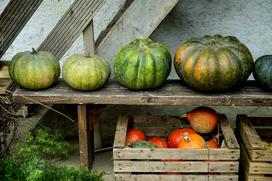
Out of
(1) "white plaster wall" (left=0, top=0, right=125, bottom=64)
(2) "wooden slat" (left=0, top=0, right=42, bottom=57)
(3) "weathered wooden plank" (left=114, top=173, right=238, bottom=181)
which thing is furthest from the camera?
(1) "white plaster wall" (left=0, top=0, right=125, bottom=64)

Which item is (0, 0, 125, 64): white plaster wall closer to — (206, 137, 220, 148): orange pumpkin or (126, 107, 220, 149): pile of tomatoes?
(126, 107, 220, 149): pile of tomatoes

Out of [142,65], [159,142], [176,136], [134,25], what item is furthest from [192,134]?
[134,25]

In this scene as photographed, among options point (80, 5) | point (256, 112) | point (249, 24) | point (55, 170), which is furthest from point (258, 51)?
point (55, 170)

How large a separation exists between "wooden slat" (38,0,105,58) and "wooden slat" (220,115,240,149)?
1.52 m

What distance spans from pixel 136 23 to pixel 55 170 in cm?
163

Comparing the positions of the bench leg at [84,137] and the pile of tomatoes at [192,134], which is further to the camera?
the bench leg at [84,137]

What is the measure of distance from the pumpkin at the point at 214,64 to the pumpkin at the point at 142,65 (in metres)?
0.18

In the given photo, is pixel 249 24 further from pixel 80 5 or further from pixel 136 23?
pixel 80 5

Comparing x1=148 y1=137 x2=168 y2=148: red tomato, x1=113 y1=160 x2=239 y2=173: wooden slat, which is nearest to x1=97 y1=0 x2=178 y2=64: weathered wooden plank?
x1=148 y1=137 x2=168 y2=148: red tomato

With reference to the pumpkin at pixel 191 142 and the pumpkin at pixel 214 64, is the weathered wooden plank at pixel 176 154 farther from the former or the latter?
the pumpkin at pixel 214 64

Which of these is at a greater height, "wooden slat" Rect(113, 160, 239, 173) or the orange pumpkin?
the orange pumpkin

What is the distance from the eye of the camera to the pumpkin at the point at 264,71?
449 cm

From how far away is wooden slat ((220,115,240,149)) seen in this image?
4200mm

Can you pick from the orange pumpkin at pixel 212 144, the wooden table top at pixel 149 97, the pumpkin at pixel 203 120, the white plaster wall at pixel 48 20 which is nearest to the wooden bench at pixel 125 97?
the wooden table top at pixel 149 97
